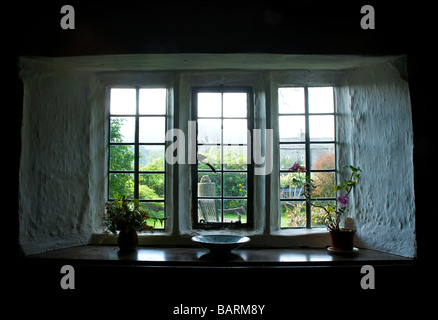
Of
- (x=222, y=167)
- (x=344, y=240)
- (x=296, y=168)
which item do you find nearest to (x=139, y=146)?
(x=222, y=167)

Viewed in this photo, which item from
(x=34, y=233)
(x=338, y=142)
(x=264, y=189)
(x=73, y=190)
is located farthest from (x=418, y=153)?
(x=34, y=233)

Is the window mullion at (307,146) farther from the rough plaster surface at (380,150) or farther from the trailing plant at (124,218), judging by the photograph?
the trailing plant at (124,218)

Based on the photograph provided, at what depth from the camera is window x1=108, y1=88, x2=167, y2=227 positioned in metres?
2.38

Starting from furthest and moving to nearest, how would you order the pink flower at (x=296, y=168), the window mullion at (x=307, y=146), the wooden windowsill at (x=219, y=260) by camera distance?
1. the window mullion at (x=307, y=146)
2. the pink flower at (x=296, y=168)
3. the wooden windowsill at (x=219, y=260)

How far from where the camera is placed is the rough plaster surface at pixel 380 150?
1.86 meters

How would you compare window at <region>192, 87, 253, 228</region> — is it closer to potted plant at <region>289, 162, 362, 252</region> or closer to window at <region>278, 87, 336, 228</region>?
window at <region>278, 87, 336, 228</region>

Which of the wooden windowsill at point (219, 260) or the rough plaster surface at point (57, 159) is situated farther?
the rough plaster surface at point (57, 159)

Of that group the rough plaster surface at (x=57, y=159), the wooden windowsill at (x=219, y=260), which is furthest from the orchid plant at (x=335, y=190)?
the rough plaster surface at (x=57, y=159)

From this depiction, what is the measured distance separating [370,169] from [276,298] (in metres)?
1.15

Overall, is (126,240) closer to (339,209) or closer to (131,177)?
(131,177)

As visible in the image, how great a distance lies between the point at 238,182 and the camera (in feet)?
7.74

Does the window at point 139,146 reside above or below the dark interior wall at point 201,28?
below

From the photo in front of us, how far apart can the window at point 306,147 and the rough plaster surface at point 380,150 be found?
0.33 ft
